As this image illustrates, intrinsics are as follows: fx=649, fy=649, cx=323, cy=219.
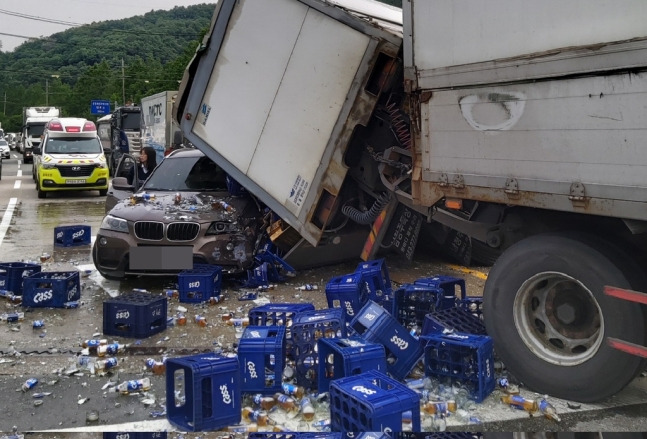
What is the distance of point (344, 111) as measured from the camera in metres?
6.69

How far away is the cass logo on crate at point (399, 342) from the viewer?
4.88m

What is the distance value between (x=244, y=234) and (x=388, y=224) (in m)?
1.95

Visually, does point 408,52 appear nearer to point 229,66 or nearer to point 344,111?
point 344,111

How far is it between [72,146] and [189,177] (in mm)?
12608

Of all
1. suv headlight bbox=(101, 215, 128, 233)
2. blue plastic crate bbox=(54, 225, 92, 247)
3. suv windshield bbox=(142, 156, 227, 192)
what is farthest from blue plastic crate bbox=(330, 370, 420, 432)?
blue plastic crate bbox=(54, 225, 92, 247)

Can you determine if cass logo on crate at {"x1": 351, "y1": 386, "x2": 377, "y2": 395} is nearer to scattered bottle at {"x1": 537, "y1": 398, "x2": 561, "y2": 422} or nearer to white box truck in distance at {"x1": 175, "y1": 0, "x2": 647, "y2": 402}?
scattered bottle at {"x1": 537, "y1": 398, "x2": 561, "y2": 422}

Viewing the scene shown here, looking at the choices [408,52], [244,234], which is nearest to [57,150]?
[244,234]

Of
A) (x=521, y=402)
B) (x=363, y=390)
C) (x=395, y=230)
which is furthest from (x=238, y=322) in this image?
(x=521, y=402)

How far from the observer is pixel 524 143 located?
4363 mm

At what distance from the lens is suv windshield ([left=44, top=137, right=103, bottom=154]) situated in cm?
1973

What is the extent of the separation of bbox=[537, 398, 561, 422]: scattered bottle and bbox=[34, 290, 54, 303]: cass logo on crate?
5.16 meters

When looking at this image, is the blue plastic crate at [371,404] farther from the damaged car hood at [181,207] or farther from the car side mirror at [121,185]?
the car side mirror at [121,185]

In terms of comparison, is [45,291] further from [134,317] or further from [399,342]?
[399,342]

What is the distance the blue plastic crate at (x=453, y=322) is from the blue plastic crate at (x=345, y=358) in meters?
0.81
